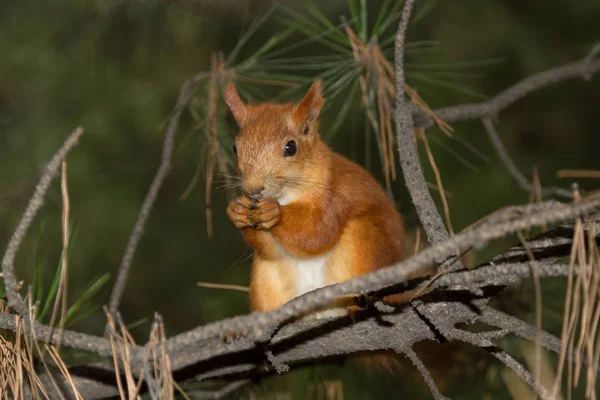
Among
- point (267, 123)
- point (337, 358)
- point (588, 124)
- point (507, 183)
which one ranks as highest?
point (588, 124)

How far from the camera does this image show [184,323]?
2.47m

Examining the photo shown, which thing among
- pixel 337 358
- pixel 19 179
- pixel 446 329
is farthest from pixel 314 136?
pixel 19 179

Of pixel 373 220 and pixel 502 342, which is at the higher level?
pixel 373 220

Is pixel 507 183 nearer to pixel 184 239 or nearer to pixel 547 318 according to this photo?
pixel 547 318

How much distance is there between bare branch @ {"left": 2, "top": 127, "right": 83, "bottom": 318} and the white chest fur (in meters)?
0.62

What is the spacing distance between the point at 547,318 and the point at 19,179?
149cm

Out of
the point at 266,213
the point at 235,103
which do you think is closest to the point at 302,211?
the point at 266,213

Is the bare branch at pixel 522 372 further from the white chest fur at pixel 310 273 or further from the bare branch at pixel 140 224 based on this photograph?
the bare branch at pixel 140 224

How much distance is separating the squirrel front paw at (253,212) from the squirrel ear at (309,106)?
0.60ft

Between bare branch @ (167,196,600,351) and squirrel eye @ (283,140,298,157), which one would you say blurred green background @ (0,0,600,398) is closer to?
squirrel eye @ (283,140,298,157)

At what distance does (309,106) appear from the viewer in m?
1.33

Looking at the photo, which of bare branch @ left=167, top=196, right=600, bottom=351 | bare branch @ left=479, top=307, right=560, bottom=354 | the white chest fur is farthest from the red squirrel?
bare branch @ left=167, top=196, right=600, bottom=351

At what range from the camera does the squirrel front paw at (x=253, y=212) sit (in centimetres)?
121

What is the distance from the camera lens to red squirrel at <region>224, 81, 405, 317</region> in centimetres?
127
